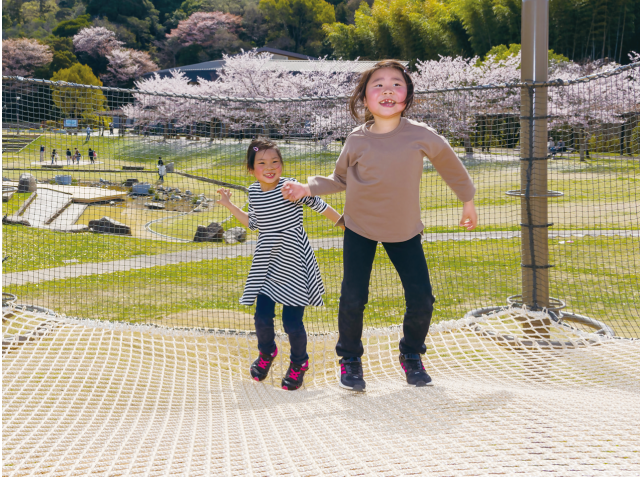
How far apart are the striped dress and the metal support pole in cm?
169

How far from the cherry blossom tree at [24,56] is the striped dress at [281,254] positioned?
59397 mm

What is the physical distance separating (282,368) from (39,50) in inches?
2413

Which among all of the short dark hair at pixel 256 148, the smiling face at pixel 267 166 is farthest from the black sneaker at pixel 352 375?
the short dark hair at pixel 256 148

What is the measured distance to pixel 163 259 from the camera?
8.42 metres

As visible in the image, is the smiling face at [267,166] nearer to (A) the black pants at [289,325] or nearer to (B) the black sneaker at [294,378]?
(A) the black pants at [289,325]

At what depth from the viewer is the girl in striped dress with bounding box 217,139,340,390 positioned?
308cm

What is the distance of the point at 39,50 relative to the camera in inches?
2211

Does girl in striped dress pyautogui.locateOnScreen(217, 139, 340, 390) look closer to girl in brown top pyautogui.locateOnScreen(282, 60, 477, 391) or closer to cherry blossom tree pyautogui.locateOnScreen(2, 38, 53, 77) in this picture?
girl in brown top pyautogui.locateOnScreen(282, 60, 477, 391)

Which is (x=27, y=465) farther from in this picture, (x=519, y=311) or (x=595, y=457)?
(x=519, y=311)

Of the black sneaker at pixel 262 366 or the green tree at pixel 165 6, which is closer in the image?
the black sneaker at pixel 262 366

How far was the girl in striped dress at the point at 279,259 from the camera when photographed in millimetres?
3080

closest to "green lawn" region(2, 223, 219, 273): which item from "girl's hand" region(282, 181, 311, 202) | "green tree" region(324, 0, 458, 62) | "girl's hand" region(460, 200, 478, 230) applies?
"girl's hand" region(282, 181, 311, 202)

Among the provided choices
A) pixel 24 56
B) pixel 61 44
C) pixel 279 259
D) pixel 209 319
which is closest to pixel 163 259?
pixel 209 319

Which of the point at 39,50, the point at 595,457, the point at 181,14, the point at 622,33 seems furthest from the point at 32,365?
the point at 181,14
